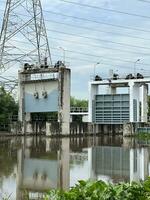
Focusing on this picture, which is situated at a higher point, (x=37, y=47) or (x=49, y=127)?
(x=37, y=47)

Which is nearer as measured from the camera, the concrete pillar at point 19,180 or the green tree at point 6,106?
the concrete pillar at point 19,180

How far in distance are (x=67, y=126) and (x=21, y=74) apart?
34.2 feet

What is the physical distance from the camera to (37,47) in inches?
2117

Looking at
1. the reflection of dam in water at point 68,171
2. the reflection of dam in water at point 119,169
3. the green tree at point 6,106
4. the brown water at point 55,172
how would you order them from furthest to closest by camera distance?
the green tree at point 6,106 → the reflection of dam in water at point 119,169 → the reflection of dam in water at point 68,171 → the brown water at point 55,172

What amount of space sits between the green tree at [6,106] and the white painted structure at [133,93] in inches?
450

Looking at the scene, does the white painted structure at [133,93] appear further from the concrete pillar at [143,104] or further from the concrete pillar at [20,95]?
the concrete pillar at [20,95]

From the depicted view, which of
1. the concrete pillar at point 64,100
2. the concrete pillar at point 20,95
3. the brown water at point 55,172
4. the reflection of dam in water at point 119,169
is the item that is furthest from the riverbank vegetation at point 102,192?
the concrete pillar at point 20,95

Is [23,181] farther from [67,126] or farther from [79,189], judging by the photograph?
[67,126]

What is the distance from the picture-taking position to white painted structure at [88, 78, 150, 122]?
6075 cm

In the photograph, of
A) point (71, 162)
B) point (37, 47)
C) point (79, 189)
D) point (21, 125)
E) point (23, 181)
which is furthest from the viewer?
point (21, 125)

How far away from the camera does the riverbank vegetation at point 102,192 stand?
630 centimetres

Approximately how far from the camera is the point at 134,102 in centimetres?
6075

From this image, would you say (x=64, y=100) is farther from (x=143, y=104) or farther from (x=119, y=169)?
(x=119, y=169)

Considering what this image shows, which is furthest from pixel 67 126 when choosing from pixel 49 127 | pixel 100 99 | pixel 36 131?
pixel 100 99
